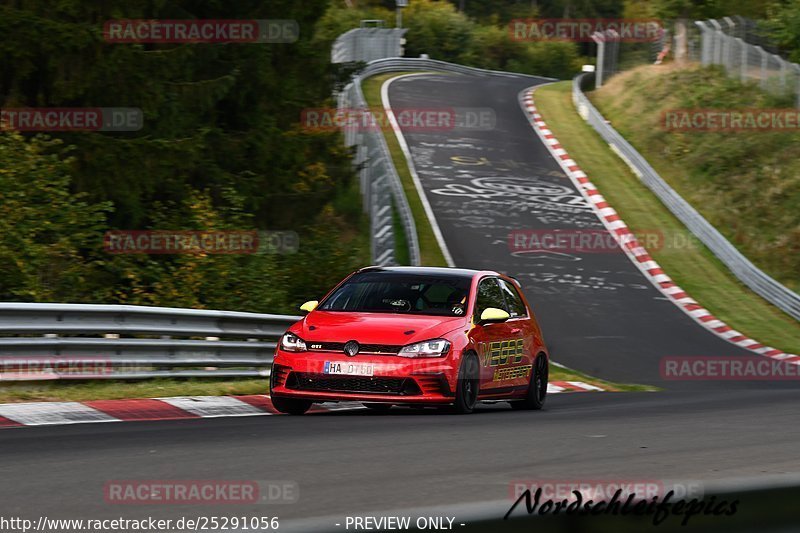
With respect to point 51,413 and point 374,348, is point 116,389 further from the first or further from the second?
point 374,348

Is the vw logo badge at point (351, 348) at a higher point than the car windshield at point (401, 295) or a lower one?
lower

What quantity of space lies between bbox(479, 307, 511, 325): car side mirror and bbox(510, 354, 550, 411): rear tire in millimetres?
1358

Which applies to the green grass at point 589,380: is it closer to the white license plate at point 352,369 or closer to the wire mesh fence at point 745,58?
the white license plate at point 352,369

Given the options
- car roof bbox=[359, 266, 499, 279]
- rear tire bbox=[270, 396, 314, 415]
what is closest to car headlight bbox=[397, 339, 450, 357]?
rear tire bbox=[270, 396, 314, 415]

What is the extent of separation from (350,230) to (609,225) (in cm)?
704

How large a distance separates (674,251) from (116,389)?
22.4 metres

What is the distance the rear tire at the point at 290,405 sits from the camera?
11.9 meters

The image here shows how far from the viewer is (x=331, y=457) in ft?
27.3

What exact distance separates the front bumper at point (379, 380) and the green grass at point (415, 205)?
58.8 ft

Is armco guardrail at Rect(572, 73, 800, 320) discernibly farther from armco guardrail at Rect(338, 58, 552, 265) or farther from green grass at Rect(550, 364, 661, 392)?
green grass at Rect(550, 364, 661, 392)

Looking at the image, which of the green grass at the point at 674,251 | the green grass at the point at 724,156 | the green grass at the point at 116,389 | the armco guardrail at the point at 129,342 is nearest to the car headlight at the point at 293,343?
the green grass at the point at 116,389

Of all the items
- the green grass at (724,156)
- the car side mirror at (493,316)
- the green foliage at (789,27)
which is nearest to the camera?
the car side mirror at (493,316)

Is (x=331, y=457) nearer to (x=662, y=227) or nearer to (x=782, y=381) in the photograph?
(x=782, y=381)

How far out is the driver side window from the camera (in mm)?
12727
